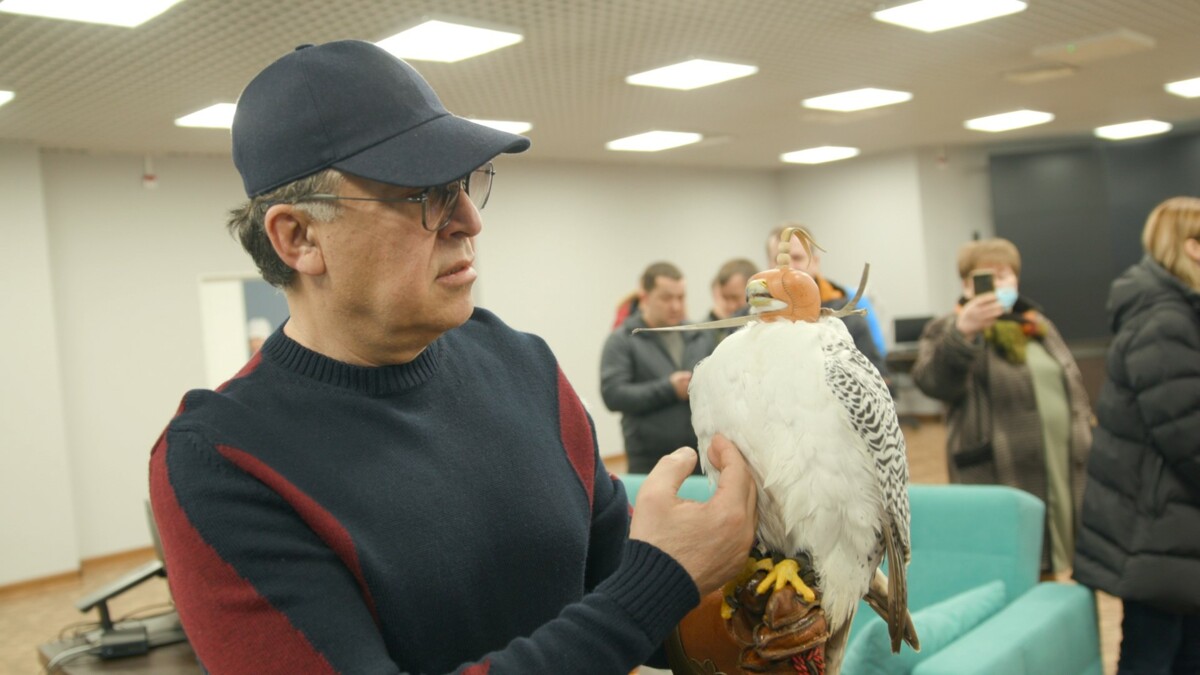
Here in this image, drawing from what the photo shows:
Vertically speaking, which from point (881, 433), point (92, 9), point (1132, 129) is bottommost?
point (881, 433)

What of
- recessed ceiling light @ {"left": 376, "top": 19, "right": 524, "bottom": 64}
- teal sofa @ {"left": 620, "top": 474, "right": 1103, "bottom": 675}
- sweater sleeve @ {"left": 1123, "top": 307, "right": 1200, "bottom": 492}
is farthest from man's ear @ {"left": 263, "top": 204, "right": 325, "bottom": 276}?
recessed ceiling light @ {"left": 376, "top": 19, "right": 524, "bottom": 64}

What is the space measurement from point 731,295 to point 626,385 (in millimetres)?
544

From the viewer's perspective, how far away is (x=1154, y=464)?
100 inches

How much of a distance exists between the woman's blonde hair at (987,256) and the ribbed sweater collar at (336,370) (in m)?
2.92

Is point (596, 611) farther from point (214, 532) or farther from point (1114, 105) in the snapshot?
point (1114, 105)

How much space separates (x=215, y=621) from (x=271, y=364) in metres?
0.27

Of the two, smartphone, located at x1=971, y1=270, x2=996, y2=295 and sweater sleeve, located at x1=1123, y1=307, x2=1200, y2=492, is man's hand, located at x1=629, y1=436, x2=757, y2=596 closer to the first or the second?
sweater sleeve, located at x1=1123, y1=307, x2=1200, y2=492

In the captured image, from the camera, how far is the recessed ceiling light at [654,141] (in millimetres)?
7845

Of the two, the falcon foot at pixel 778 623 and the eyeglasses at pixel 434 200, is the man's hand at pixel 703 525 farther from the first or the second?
the eyeglasses at pixel 434 200

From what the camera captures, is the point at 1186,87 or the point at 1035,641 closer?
the point at 1035,641

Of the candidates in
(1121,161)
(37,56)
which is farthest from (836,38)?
(1121,161)

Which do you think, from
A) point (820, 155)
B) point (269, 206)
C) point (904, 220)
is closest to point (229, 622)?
point (269, 206)

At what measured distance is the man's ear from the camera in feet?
3.14

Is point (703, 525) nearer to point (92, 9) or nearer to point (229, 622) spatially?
point (229, 622)
